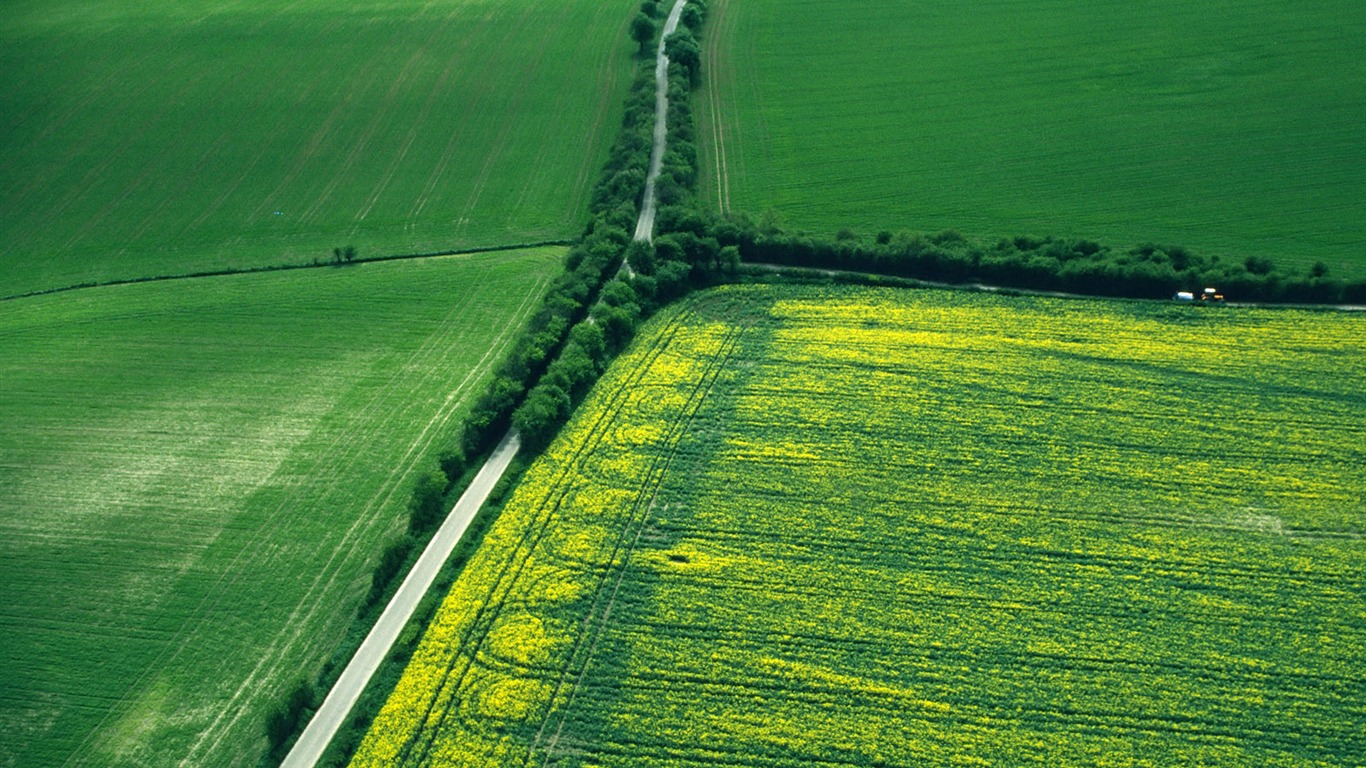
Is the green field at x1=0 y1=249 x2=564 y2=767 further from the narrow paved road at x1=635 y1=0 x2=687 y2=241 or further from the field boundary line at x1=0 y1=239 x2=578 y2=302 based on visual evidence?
the narrow paved road at x1=635 y1=0 x2=687 y2=241

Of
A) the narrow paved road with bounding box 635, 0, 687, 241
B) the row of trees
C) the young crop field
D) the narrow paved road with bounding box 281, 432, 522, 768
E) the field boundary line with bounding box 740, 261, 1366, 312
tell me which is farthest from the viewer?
the narrow paved road with bounding box 635, 0, 687, 241

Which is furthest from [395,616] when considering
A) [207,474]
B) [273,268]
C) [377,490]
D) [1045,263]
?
[1045,263]

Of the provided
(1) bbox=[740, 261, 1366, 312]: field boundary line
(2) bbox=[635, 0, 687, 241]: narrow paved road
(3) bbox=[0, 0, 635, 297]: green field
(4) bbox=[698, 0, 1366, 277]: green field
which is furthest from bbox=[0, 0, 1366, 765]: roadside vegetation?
(4) bbox=[698, 0, 1366, 277]: green field

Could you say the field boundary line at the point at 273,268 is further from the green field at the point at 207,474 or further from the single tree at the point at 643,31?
the single tree at the point at 643,31

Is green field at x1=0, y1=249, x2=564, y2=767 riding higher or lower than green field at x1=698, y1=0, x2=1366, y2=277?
lower

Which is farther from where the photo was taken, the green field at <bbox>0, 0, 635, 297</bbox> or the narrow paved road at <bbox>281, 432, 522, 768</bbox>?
the green field at <bbox>0, 0, 635, 297</bbox>

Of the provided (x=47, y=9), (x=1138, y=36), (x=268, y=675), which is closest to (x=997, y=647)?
(x=268, y=675)
